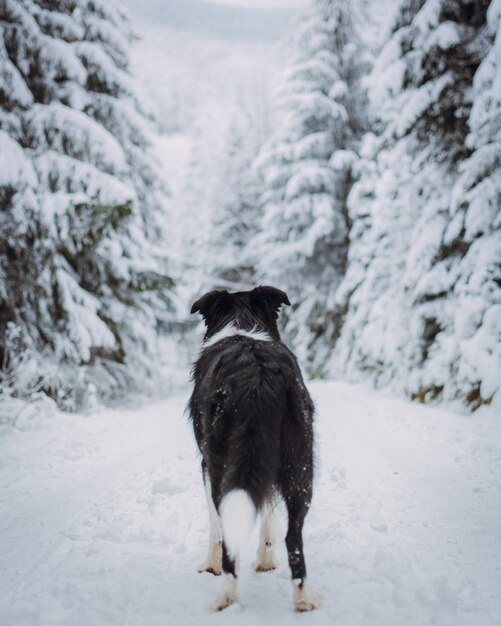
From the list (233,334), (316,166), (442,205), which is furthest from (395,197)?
(233,334)

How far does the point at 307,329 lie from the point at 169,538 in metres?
11.4

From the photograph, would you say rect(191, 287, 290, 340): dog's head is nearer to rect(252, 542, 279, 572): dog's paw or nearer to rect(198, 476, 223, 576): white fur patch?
rect(198, 476, 223, 576): white fur patch

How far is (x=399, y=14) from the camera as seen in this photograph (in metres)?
7.91

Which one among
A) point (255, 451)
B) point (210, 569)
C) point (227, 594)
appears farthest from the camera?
point (210, 569)

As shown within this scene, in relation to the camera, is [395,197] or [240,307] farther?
[395,197]

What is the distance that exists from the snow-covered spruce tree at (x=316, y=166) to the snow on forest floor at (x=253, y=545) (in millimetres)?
8071

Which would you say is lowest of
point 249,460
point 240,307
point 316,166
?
point 249,460

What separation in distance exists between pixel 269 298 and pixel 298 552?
187 centimetres

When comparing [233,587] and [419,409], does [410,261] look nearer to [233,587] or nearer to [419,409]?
[419,409]

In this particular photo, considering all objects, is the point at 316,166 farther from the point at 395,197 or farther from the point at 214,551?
the point at 214,551

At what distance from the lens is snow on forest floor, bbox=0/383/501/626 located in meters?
2.14

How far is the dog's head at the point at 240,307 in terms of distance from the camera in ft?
10.9

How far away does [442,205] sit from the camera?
733 centimetres

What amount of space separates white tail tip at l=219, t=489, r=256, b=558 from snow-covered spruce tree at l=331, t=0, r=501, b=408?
4805 millimetres
